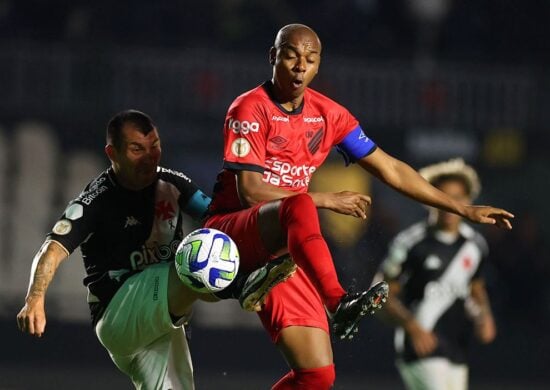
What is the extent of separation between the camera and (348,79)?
15.8 metres

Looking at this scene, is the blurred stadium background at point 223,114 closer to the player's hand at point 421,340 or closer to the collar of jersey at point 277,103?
the player's hand at point 421,340

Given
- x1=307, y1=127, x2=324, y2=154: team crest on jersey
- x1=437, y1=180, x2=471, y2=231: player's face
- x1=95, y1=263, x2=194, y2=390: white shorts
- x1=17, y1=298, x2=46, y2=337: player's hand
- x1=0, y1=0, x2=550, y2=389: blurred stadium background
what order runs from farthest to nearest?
x1=0, y1=0, x2=550, y2=389: blurred stadium background < x1=437, y1=180, x2=471, y2=231: player's face < x1=95, y1=263, x2=194, y2=390: white shorts < x1=307, y1=127, x2=324, y2=154: team crest on jersey < x1=17, y1=298, x2=46, y2=337: player's hand

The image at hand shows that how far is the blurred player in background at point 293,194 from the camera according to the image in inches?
242

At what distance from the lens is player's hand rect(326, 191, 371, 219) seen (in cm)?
619

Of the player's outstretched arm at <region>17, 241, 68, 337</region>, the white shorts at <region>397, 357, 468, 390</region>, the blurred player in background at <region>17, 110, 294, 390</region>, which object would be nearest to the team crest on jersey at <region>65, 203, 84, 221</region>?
the blurred player in background at <region>17, 110, 294, 390</region>

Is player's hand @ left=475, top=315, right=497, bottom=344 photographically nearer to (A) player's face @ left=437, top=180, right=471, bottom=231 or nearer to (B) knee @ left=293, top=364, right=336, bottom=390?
(A) player's face @ left=437, top=180, right=471, bottom=231

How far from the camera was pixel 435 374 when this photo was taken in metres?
8.89

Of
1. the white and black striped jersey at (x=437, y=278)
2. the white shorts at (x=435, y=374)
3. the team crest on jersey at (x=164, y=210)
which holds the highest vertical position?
the team crest on jersey at (x=164, y=210)

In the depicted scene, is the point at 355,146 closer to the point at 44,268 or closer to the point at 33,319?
the point at 44,268

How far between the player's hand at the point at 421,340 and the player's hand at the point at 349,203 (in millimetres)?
2774

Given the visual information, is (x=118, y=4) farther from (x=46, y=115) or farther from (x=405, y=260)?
(x=405, y=260)

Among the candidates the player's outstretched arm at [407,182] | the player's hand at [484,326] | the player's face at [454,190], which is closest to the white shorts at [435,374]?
the player's hand at [484,326]

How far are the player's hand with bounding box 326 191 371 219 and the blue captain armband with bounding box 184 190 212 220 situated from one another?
3.74 feet

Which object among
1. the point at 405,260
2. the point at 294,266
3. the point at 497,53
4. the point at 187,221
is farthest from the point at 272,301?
the point at 497,53
